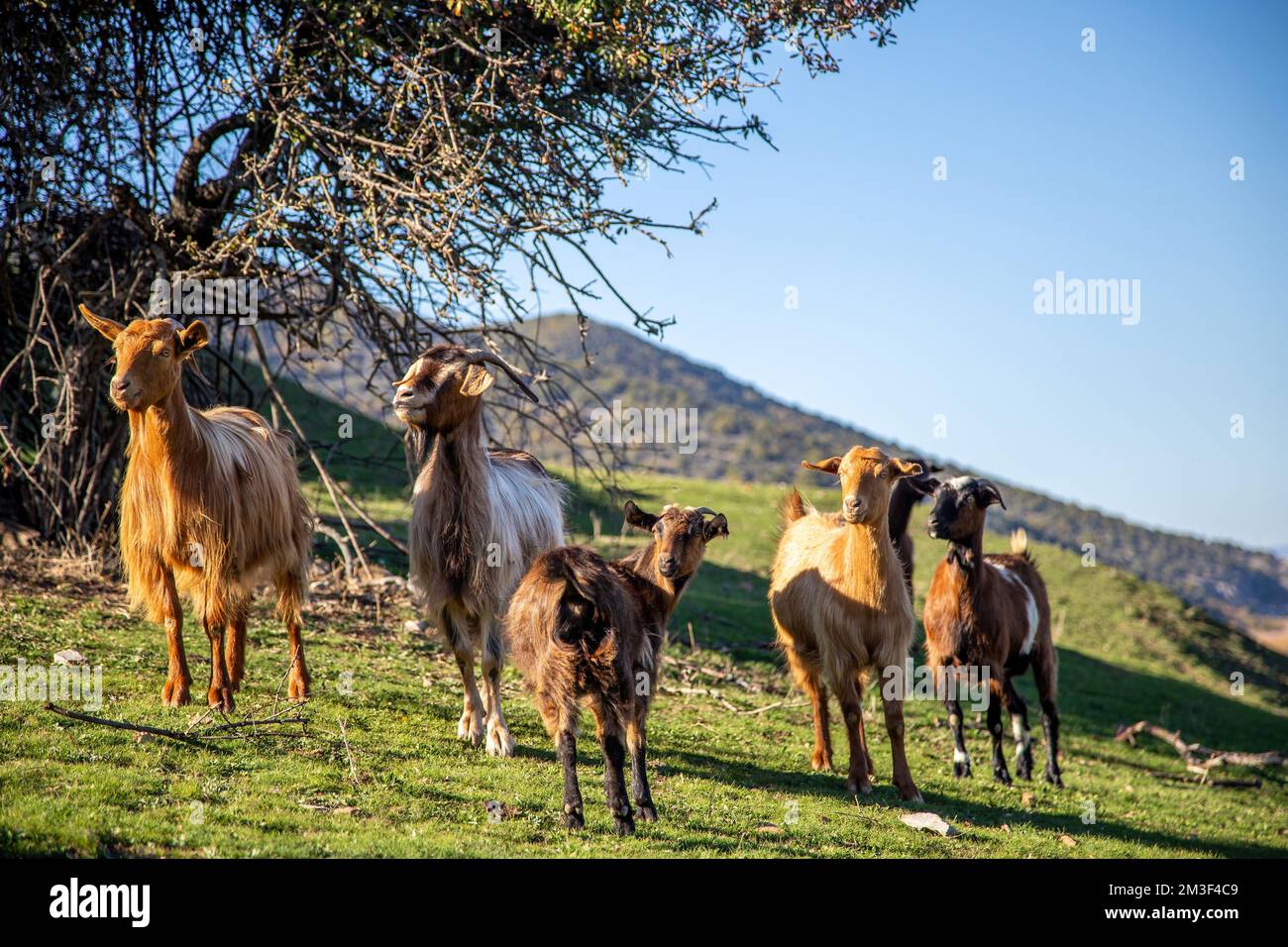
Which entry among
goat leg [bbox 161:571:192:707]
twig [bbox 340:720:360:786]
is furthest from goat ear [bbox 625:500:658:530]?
goat leg [bbox 161:571:192:707]

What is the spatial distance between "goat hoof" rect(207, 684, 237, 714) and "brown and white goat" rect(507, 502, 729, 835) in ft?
8.03

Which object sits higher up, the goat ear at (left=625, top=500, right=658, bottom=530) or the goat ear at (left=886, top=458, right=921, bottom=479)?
the goat ear at (left=886, top=458, right=921, bottom=479)

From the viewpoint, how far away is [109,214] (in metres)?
12.0

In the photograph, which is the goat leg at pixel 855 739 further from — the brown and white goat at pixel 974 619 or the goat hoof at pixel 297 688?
the goat hoof at pixel 297 688

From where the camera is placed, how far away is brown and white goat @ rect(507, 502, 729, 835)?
253 inches

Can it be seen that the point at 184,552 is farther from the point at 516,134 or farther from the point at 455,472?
the point at 516,134

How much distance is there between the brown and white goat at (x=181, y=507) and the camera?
7617 millimetres

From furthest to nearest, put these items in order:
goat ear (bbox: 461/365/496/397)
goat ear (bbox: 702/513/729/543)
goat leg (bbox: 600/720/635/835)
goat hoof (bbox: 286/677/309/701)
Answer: goat hoof (bbox: 286/677/309/701) < goat ear (bbox: 461/365/496/397) < goat ear (bbox: 702/513/729/543) < goat leg (bbox: 600/720/635/835)

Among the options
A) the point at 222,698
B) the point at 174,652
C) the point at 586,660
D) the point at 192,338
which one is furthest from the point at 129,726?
the point at 586,660

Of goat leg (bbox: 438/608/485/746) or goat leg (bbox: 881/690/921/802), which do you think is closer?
goat leg (bbox: 438/608/485/746)

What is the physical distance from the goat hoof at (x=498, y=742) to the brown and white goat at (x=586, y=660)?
3.97 ft

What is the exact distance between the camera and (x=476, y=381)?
7.88 metres

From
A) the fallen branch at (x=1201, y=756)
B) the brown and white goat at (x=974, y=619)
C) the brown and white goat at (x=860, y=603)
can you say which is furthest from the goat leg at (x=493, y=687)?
the fallen branch at (x=1201, y=756)

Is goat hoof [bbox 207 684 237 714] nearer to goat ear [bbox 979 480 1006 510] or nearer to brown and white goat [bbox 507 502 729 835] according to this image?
brown and white goat [bbox 507 502 729 835]
